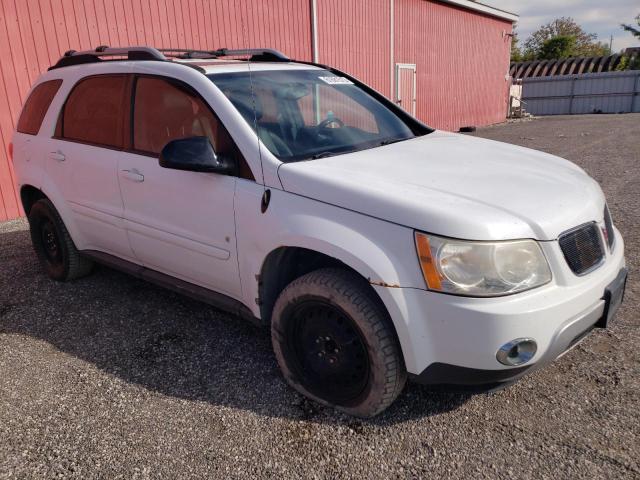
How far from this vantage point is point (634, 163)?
980cm

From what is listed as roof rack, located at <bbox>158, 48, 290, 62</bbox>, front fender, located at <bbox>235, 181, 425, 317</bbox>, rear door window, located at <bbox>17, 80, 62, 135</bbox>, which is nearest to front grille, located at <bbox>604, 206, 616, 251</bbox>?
front fender, located at <bbox>235, 181, 425, 317</bbox>

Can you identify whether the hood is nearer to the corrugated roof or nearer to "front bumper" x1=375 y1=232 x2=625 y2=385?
"front bumper" x1=375 y1=232 x2=625 y2=385

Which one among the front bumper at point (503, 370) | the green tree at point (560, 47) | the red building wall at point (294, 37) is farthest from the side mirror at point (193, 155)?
the green tree at point (560, 47)

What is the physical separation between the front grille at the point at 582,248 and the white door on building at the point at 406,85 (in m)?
12.4

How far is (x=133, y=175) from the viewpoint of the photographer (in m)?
3.35

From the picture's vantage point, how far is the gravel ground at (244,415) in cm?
230

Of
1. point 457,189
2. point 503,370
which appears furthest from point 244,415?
point 457,189

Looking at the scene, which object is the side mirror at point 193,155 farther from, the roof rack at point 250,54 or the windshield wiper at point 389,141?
the roof rack at point 250,54

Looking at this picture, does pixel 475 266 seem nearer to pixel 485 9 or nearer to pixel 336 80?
pixel 336 80

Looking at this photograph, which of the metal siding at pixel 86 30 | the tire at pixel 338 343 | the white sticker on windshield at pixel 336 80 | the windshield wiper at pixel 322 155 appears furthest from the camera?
the metal siding at pixel 86 30

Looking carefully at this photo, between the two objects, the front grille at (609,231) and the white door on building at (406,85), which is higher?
the front grille at (609,231)


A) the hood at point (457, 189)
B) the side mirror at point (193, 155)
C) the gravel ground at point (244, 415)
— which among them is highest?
the side mirror at point (193, 155)

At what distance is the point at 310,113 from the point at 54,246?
104 inches

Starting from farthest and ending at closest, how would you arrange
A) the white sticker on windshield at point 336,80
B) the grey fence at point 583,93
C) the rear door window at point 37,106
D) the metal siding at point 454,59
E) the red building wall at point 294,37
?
the grey fence at point 583,93, the metal siding at point 454,59, the red building wall at point 294,37, the rear door window at point 37,106, the white sticker on windshield at point 336,80
